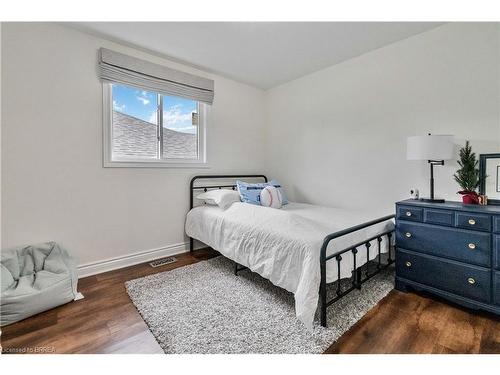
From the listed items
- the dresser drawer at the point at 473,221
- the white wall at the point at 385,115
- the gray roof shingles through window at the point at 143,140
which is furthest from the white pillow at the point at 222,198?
the dresser drawer at the point at 473,221

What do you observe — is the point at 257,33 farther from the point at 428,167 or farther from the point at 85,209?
the point at 85,209

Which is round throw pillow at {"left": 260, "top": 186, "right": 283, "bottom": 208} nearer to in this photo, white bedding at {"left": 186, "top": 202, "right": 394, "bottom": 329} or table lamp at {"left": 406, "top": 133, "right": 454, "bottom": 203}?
white bedding at {"left": 186, "top": 202, "right": 394, "bottom": 329}

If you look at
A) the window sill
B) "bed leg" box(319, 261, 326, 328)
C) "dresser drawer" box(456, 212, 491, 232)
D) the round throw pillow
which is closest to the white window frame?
the window sill

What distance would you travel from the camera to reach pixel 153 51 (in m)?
2.69

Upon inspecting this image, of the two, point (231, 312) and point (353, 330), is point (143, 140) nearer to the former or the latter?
point (231, 312)

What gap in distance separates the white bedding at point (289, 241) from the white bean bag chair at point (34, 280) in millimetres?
1295

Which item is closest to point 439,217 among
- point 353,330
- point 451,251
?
point 451,251

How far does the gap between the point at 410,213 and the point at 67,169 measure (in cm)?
317

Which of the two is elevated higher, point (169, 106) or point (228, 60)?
point (228, 60)

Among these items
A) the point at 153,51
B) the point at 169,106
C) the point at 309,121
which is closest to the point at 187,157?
the point at 169,106

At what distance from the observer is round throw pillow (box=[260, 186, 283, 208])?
2840 millimetres

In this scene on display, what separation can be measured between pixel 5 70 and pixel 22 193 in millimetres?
1027

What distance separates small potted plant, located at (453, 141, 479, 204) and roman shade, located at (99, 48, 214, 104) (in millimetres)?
2836

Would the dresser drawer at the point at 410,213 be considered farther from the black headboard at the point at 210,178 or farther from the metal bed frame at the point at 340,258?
the black headboard at the point at 210,178
